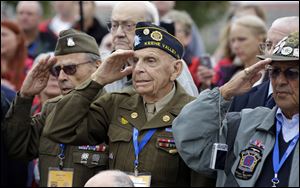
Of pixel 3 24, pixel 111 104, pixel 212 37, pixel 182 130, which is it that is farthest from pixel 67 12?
pixel 182 130

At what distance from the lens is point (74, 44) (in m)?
7.78

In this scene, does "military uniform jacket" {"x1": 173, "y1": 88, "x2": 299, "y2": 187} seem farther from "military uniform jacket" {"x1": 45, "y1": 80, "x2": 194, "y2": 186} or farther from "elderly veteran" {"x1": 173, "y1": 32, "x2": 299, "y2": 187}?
"military uniform jacket" {"x1": 45, "y1": 80, "x2": 194, "y2": 186}

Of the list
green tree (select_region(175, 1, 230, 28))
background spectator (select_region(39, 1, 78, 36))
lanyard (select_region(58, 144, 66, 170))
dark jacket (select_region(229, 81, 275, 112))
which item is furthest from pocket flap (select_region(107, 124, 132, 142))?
green tree (select_region(175, 1, 230, 28))

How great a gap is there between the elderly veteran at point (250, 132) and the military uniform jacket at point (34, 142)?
141cm

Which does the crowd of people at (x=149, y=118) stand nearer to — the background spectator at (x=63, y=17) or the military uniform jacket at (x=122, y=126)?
the military uniform jacket at (x=122, y=126)

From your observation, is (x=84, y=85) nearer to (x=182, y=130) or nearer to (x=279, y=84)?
(x=182, y=130)

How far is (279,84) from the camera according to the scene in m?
5.86

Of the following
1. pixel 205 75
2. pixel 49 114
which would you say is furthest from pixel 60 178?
pixel 205 75

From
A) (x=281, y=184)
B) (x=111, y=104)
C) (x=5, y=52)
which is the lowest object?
(x=281, y=184)

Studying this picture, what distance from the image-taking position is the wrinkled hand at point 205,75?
9.31m

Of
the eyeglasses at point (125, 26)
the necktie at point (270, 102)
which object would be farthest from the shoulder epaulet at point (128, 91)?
the necktie at point (270, 102)

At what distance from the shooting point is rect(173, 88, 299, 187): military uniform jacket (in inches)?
235

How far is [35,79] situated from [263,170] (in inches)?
98.8

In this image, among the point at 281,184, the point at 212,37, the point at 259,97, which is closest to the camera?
the point at 281,184
